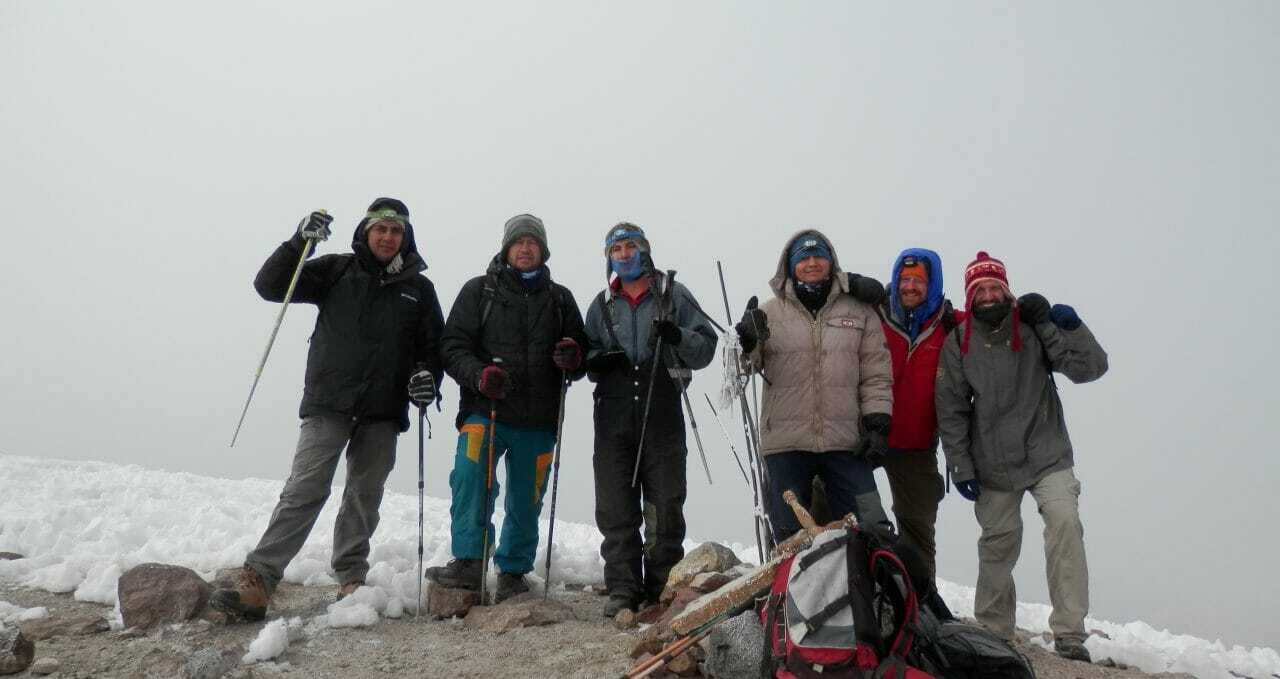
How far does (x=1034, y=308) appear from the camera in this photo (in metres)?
5.61

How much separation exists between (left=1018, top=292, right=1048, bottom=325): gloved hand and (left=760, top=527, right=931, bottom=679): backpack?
2.78 meters

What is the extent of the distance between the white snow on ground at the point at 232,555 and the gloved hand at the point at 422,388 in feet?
4.92

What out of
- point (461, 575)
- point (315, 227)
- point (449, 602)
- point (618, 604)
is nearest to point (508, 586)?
point (461, 575)

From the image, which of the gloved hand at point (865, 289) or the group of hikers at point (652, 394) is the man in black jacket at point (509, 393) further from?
the gloved hand at point (865, 289)

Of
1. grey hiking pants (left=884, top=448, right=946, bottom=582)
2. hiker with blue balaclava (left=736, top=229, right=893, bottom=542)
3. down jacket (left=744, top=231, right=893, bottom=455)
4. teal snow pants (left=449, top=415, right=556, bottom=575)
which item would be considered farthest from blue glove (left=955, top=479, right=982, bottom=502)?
teal snow pants (left=449, top=415, right=556, bottom=575)

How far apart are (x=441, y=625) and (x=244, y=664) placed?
137 centimetres

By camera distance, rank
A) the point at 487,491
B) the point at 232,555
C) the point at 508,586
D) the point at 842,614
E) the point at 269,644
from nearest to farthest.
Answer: the point at 842,614, the point at 269,644, the point at 487,491, the point at 508,586, the point at 232,555

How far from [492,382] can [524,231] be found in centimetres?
135

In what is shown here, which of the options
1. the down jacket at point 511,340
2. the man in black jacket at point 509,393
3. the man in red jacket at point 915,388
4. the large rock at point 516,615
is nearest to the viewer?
the large rock at point 516,615

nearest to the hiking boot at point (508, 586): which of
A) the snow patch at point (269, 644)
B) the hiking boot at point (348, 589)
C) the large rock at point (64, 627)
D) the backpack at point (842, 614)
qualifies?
the hiking boot at point (348, 589)

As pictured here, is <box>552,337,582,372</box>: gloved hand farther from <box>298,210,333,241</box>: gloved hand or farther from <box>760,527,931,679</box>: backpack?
<box>760,527,931,679</box>: backpack

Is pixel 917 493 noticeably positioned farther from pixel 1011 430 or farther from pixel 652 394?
pixel 652 394

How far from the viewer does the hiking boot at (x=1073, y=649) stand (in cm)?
515

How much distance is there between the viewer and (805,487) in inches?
216
